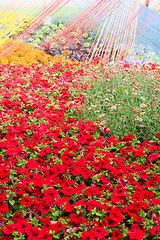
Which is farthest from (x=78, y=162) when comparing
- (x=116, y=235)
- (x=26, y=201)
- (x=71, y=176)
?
(x=116, y=235)

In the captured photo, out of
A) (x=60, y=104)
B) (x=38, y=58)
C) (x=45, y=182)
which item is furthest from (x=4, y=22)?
(x=38, y=58)

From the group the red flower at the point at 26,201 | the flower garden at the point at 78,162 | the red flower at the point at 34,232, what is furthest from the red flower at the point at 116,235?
the red flower at the point at 26,201

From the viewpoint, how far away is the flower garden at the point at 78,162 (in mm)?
1493

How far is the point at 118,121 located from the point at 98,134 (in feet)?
1.08

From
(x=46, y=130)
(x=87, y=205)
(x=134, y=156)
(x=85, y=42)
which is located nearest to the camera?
(x=87, y=205)

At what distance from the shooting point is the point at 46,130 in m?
2.48

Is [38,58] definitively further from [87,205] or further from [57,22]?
[87,205]

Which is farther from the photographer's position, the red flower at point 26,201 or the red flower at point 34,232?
the red flower at point 26,201

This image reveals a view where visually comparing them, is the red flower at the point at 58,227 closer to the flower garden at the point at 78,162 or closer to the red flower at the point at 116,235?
the flower garden at the point at 78,162

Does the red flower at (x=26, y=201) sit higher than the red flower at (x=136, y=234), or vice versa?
the red flower at (x=136, y=234)

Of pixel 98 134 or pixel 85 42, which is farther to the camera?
pixel 85 42

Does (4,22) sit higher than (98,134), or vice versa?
(4,22)

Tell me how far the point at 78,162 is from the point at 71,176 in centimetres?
13

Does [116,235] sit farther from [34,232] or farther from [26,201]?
[26,201]
